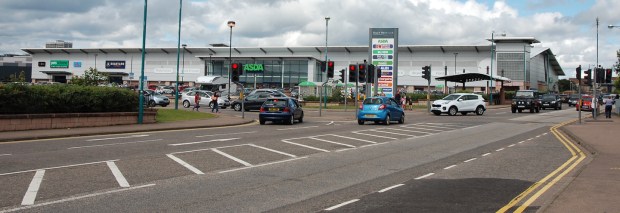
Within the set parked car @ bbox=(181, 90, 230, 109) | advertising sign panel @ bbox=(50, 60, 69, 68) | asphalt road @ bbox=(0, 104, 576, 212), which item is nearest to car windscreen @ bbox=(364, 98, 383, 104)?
asphalt road @ bbox=(0, 104, 576, 212)

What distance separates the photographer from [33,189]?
336 inches

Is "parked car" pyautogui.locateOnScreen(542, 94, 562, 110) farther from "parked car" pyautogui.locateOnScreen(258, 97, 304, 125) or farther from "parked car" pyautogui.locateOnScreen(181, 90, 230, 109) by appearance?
"parked car" pyautogui.locateOnScreen(258, 97, 304, 125)

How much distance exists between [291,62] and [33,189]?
10169 cm

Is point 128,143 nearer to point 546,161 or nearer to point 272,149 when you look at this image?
point 272,149

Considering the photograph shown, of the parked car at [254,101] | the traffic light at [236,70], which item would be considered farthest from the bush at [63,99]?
the parked car at [254,101]

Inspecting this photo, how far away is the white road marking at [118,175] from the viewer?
9195mm

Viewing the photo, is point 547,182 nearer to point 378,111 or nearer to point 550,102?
point 378,111

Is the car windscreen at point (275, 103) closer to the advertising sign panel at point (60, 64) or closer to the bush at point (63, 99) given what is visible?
the bush at point (63, 99)

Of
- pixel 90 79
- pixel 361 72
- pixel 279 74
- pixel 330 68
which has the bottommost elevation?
pixel 90 79

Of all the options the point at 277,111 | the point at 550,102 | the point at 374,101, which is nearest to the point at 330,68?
the point at 374,101

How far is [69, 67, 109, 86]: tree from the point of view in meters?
26.6

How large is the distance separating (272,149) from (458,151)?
5062 mm

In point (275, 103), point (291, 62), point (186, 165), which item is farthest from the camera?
point (291, 62)

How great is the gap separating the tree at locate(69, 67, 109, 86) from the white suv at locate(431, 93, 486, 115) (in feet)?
71.3
